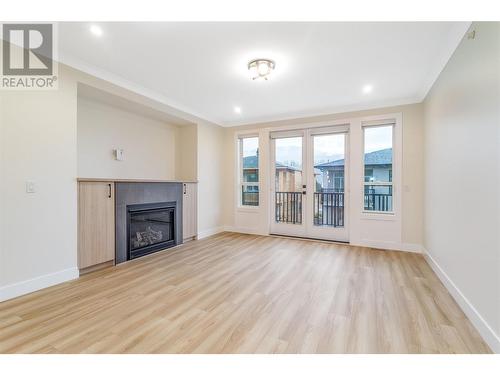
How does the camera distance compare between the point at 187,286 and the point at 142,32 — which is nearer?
the point at 142,32

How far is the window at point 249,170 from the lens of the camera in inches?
215

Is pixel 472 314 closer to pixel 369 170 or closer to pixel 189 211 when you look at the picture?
pixel 369 170

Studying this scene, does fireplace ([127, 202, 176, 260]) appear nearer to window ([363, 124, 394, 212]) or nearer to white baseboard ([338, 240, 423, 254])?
white baseboard ([338, 240, 423, 254])

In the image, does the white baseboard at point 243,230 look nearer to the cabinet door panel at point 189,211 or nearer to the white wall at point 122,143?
the cabinet door panel at point 189,211

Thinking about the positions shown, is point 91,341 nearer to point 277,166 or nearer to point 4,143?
point 4,143

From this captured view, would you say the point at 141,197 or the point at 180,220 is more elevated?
the point at 141,197

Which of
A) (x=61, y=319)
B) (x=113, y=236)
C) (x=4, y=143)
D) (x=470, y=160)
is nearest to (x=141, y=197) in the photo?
(x=113, y=236)

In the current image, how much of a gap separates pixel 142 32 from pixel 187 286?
265cm

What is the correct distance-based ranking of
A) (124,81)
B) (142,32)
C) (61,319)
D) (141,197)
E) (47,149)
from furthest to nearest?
(141,197), (124,81), (47,149), (142,32), (61,319)

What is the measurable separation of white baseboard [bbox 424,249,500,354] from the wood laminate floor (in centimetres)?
5

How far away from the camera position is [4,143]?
2293 mm

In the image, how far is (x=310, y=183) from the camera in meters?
4.88

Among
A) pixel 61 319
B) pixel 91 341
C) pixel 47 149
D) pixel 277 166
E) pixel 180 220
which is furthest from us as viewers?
pixel 277 166

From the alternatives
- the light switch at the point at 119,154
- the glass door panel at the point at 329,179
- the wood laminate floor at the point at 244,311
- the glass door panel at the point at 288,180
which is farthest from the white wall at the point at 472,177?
the light switch at the point at 119,154
